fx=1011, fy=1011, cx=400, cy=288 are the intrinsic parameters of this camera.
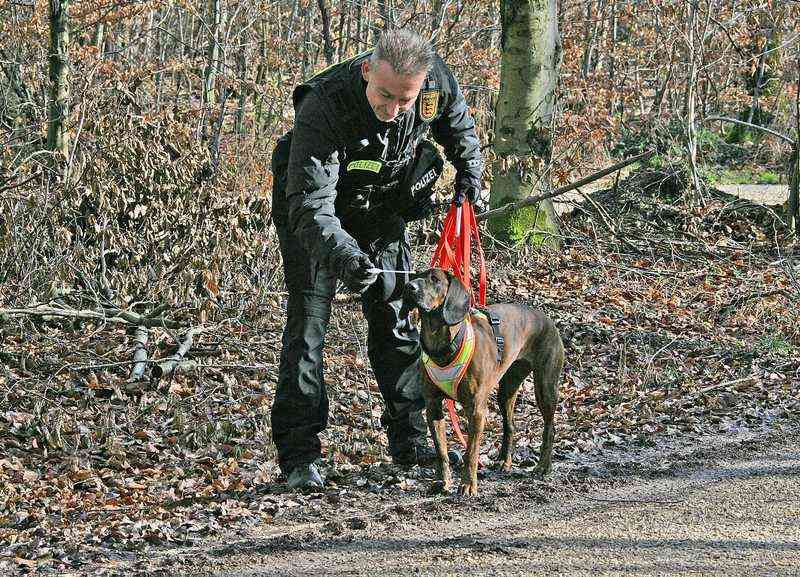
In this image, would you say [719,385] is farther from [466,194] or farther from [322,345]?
[322,345]

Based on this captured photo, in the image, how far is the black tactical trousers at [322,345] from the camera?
5.66 m

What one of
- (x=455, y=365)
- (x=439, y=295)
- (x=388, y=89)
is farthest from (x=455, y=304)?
Answer: (x=388, y=89)

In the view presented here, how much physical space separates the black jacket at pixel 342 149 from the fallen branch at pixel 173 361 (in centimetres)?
255

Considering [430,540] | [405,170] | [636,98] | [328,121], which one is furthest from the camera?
[636,98]

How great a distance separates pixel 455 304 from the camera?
5.35 metres

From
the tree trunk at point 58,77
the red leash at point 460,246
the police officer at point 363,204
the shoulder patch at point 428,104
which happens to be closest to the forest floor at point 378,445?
the police officer at point 363,204

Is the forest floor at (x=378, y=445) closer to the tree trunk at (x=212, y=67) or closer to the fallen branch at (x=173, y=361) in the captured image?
the fallen branch at (x=173, y=361)

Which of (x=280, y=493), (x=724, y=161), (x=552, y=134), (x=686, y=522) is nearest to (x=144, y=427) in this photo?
(x=280, y=493)

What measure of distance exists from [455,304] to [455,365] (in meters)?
0.33

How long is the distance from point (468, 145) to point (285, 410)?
72.6 inches

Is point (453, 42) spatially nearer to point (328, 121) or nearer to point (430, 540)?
point (328, 121)

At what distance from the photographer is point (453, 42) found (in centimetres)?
1378

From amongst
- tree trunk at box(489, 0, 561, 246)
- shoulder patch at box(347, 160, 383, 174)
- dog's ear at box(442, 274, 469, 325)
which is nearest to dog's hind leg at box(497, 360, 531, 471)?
dog's ear at box(442, 274, 469, 325)

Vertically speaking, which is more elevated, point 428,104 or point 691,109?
point 691,109
